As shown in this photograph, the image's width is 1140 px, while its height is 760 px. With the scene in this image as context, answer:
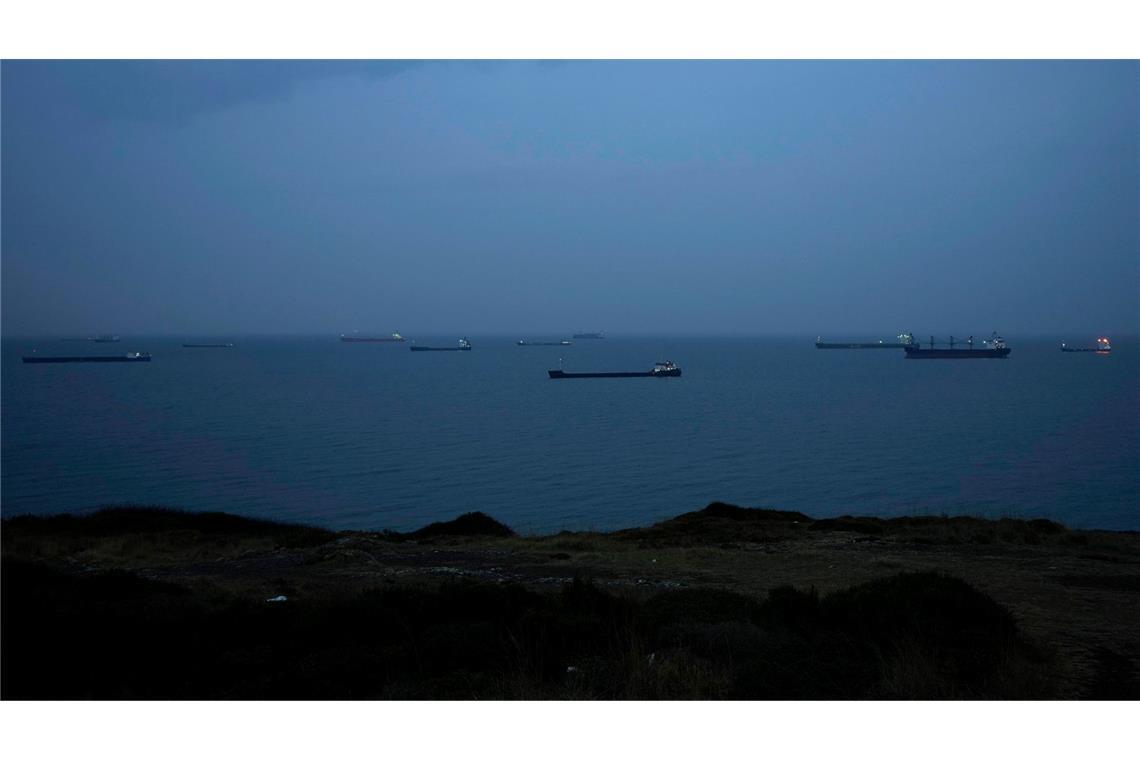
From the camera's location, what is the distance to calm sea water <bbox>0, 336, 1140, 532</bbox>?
1393 inches

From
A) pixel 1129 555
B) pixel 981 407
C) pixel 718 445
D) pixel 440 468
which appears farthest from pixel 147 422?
pixel 981 407

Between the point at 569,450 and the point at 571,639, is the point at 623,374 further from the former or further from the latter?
the point at 571,639

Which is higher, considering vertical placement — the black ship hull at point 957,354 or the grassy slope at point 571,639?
the black ship hull at point 957,354

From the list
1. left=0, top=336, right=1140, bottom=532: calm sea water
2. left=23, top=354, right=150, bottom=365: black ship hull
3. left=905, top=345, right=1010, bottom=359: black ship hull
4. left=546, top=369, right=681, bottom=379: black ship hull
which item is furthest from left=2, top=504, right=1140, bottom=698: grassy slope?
left=905, top=345, right=1010, bottom=359: black ship hull

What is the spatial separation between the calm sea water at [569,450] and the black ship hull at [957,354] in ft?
192

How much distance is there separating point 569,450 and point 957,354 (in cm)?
13114

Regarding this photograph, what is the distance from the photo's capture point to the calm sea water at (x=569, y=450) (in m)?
35.4

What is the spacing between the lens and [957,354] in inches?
6156

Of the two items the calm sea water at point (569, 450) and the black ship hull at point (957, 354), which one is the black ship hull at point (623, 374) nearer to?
the calm sea water at point (569, 450)

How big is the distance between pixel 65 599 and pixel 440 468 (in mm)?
36102

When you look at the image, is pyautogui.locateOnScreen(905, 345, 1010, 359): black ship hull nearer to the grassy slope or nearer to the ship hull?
the ship hull

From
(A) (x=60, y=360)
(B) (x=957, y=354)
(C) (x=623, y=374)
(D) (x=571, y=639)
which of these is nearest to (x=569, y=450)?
(D) (x=571, y=639)

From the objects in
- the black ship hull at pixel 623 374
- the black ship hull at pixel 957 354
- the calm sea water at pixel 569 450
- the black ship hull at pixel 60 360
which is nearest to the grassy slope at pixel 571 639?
the calm sea water at pixel 569 450

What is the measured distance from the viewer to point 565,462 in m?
45.8
